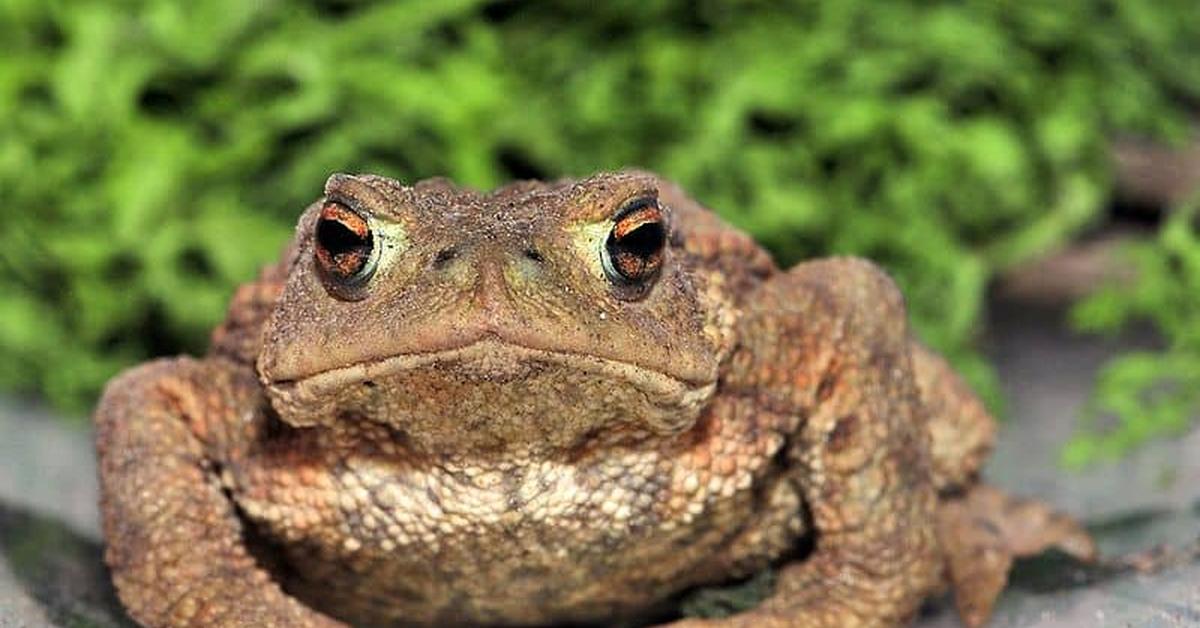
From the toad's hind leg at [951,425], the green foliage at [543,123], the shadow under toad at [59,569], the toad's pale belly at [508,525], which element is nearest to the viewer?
the toad's pale belly at [508,525]

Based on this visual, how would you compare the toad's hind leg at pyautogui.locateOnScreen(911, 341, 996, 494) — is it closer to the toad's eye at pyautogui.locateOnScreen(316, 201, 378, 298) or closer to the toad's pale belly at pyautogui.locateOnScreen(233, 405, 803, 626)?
the toad's pale belly at pyautogui.locateOnScreen(233, 405, 803, 626)

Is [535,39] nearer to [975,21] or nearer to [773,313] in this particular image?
[975,21]

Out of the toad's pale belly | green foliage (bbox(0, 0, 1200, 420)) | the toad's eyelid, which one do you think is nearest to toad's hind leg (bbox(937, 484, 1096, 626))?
the toad's pale belly

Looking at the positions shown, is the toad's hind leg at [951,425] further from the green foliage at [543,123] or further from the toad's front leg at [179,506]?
the green foliage at [543,123]

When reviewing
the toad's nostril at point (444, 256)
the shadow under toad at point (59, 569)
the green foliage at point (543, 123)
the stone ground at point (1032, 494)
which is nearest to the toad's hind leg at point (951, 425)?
the stone ground at point (1032, 494)

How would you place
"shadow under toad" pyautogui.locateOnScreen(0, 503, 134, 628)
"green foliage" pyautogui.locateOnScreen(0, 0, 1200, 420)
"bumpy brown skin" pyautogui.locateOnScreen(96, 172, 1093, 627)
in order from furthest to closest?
"green foliage" pyautogui.locateOnScreen(0, 0, 1200, 420) → "shadow under toad" pyautogui.locateOnScreen(0, 503, 134, 628) → "bumpy brown skin" pyautogui.locateOnScreen(96, 172, 1093, 627)

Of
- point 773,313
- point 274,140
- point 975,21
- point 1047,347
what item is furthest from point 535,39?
point 773,313

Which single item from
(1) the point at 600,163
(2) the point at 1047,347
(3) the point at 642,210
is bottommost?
(3) the point at 642,210
